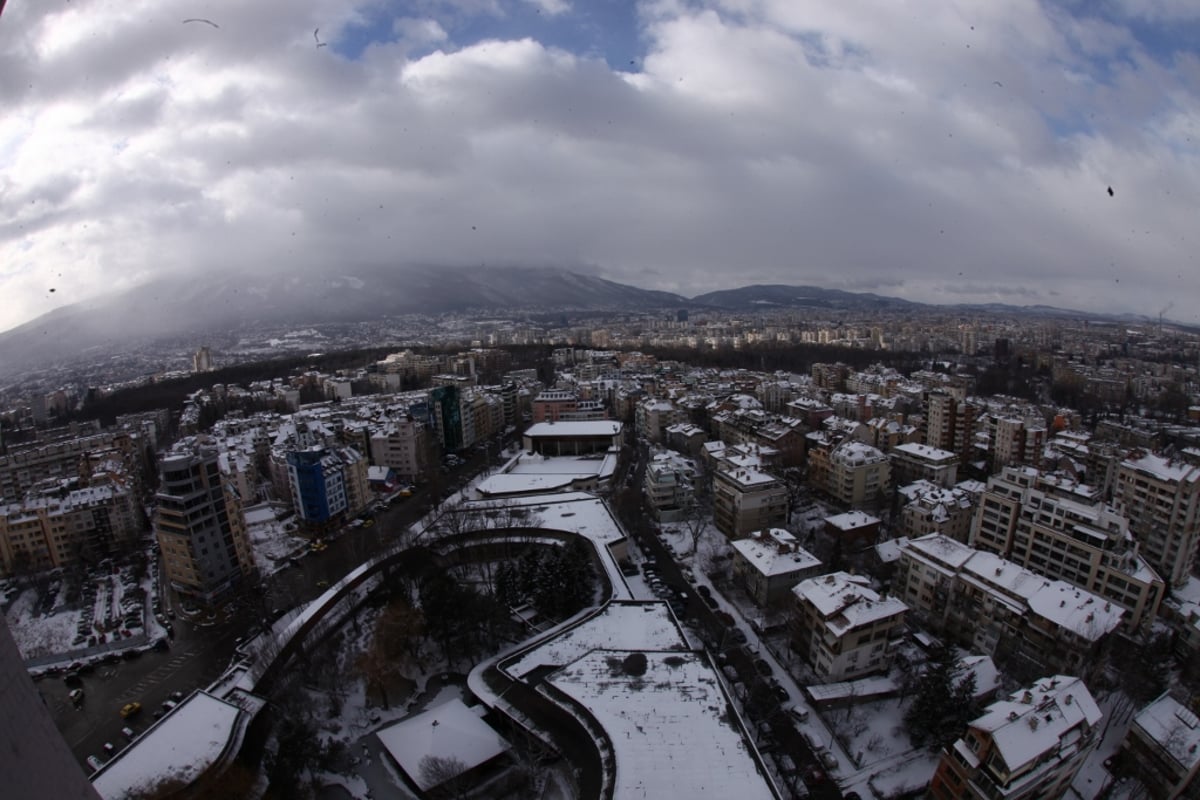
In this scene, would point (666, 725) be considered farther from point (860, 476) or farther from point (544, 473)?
point (544, 473)

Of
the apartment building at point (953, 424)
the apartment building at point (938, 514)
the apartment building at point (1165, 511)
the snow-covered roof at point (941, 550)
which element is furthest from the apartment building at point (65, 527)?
the apartment building at point (953, 424)

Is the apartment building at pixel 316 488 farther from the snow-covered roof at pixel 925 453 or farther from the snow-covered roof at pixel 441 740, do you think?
the snow-covered roof at pixel 925 453

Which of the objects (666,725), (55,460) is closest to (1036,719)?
(666,725)

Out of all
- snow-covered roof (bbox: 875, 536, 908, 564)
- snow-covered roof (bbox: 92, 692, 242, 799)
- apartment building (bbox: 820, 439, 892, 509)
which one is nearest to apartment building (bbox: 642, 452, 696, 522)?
apartment building (bbox: 820, 439, 892, 509)

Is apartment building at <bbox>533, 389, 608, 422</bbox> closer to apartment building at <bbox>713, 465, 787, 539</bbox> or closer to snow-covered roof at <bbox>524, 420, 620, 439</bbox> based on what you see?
snow-covered roof at <bbox>524, 420, 620, 439</bbox>

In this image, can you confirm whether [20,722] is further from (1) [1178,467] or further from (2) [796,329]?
(2) [796,329]
